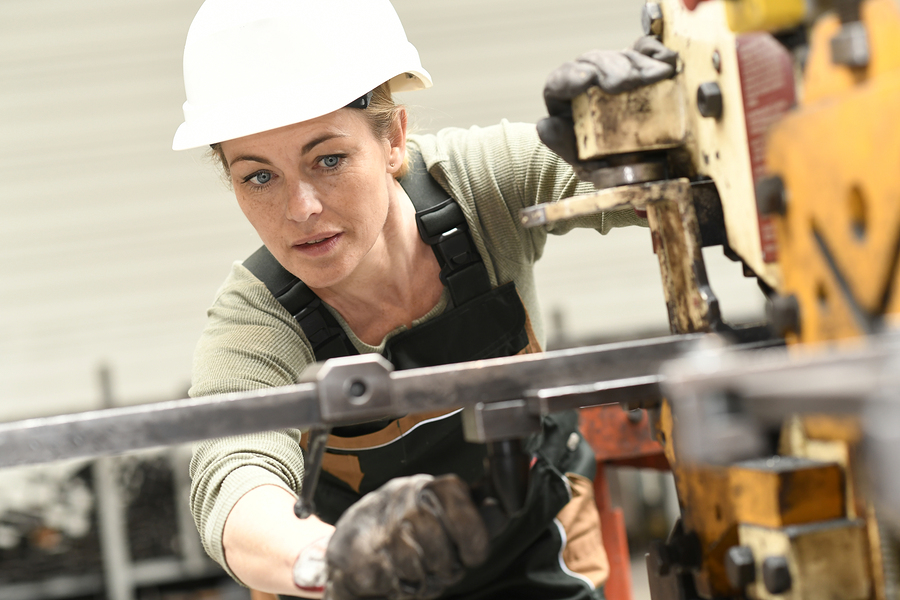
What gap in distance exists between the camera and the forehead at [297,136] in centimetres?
143

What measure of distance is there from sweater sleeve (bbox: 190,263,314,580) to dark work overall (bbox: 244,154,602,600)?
0.05 m

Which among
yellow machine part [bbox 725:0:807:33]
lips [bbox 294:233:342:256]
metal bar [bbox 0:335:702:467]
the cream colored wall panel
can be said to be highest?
the cream colored wall panel

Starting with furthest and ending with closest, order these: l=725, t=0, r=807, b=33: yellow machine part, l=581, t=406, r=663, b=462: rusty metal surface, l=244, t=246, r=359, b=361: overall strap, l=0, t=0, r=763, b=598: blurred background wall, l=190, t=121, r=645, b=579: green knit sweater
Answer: l=0, t=0, r=763, b=598: blurred background wall → l=581, t=406, r=663, b=462: rusty metal surface → l=244, t=246, r=359, b=361: overall strap → l=190, t=121, r=645, b=579: green knit sweater → l=725, t=0, r=807, b=33: yellow machine part

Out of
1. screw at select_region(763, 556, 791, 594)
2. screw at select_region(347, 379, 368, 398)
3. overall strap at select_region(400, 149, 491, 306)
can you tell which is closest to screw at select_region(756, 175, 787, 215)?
A: screw at select_region(763, 556, 791, 594)

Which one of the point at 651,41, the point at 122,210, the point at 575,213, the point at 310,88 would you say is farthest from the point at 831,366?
the point at 122,210

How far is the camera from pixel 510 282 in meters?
1.76

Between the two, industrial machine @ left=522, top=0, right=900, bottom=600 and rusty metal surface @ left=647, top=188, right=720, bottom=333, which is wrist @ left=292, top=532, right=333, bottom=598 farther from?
rusty metal surface @ left=647, top=188, right=720, bottom=333

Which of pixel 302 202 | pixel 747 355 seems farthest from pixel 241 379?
pixel 747 355

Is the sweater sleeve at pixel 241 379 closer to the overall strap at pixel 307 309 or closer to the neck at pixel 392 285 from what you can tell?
the overall strap at pixel 307 309

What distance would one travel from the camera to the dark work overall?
5.58ft

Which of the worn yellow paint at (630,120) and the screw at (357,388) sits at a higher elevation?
the worn yellow paint at (630,120)

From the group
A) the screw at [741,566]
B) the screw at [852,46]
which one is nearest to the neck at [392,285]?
the screw at [741,566]

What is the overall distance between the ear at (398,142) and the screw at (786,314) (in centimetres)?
96

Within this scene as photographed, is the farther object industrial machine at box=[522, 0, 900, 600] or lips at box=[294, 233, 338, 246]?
lips at box=[294, 233, 338, 246]
